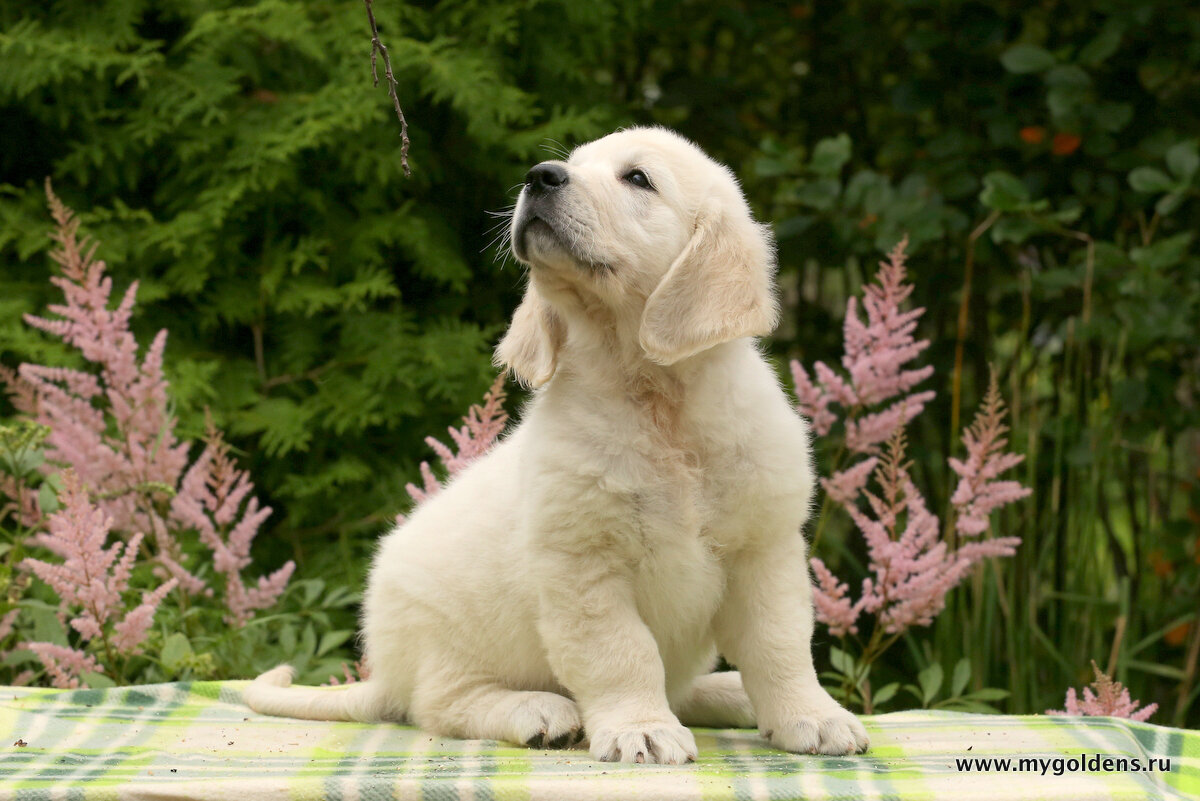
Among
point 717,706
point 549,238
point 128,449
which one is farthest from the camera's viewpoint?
point 128,449

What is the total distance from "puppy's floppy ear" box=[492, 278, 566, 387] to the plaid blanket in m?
0.83

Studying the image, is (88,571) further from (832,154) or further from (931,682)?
(832,154)

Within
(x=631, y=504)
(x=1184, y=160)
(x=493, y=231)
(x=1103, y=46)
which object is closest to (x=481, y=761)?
(x=631, y=504)

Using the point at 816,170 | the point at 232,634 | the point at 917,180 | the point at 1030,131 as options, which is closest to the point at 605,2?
the point at 816,170

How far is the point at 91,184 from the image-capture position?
4.82 meters

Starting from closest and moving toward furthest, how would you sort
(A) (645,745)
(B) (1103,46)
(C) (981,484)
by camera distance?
1. (A) (645,745)
2. (C) (981,484)
3. (B) (1103,46)

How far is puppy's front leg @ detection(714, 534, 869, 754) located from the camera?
99.3 inches

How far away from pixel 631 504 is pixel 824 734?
2.05 feet

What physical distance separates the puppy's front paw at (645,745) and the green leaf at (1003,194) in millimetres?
2514

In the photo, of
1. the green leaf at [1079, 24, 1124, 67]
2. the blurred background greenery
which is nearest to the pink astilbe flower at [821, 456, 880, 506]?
the blurred background greenery

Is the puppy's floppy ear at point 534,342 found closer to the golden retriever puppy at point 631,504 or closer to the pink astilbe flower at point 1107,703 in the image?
the golden retriever puppy at point 631,504

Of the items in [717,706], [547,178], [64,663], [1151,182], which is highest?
[1151,182]

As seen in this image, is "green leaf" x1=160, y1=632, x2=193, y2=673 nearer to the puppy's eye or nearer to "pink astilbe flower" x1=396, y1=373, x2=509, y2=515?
"pink astilbe flower" x1=396, y1=373, x2=509, y2=515

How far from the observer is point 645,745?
7.78 ft
